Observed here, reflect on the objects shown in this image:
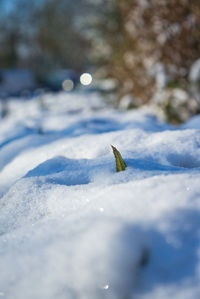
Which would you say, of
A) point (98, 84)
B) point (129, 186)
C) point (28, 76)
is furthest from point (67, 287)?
point (28, 76)

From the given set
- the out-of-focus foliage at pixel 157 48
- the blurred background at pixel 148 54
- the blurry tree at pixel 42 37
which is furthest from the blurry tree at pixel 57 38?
the out-of-focus foliage at pixel 157 48

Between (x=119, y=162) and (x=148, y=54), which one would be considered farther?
(x=148, y=54)

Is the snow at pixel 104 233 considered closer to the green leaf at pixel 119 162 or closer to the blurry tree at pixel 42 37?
the green leaf at pixel 119 162

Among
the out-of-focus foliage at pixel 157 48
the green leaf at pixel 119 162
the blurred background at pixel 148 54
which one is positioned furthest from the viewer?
the out-of-focus foliage at pixel 157 48

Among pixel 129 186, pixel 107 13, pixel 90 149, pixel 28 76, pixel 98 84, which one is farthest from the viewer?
pixel 28 76

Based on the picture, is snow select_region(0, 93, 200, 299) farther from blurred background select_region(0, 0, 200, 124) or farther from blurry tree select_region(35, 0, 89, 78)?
blurry tree select_region(35, 0, 89, 78)

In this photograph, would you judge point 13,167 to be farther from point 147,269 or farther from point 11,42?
point 11,42

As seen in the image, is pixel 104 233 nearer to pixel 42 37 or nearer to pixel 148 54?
pixel 148 54

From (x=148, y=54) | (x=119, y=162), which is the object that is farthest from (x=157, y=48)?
(x=119, y=162)
